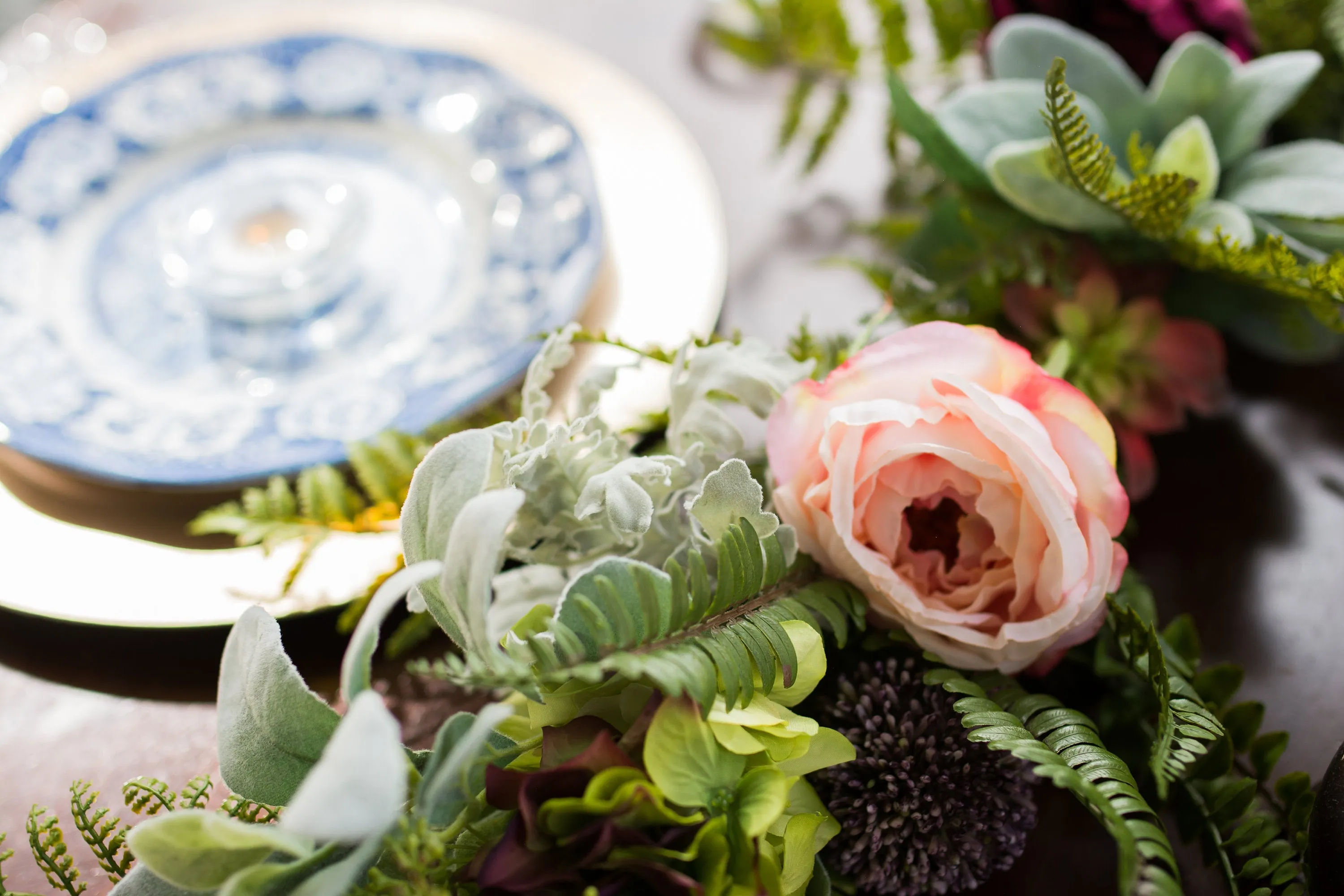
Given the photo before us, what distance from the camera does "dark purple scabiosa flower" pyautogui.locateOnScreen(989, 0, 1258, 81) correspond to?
16.2 inches

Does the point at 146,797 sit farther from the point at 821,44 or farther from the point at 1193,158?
the point at 821,44

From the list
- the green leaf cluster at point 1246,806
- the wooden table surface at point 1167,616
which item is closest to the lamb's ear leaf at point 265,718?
the wooden table surface at point 1167,616

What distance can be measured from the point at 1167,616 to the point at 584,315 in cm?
27

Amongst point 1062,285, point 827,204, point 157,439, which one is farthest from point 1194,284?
point 157,439

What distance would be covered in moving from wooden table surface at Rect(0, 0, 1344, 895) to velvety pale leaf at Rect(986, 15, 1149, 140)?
13 cm

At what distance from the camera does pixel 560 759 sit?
22 centimetres

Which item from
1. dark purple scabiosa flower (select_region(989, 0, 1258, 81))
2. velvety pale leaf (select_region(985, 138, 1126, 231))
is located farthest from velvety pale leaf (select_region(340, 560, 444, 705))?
dark purple scabiosa flower (select_region(989, 0, 1258, 81))

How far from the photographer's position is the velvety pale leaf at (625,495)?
0.24 m

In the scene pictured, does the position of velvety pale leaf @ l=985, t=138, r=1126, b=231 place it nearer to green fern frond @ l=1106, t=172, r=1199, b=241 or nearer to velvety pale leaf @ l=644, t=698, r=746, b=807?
green fern frond @ l=1106, t=172, r=1199, b=241

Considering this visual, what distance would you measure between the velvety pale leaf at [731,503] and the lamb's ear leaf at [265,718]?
98mm

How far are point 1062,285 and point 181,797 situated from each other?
353 millimetres

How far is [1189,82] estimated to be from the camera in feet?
1.17

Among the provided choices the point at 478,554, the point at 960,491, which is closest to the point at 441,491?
the point at 478,554

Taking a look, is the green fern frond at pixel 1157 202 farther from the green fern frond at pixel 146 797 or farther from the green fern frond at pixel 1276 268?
the green fern frond at pixel 146 797
